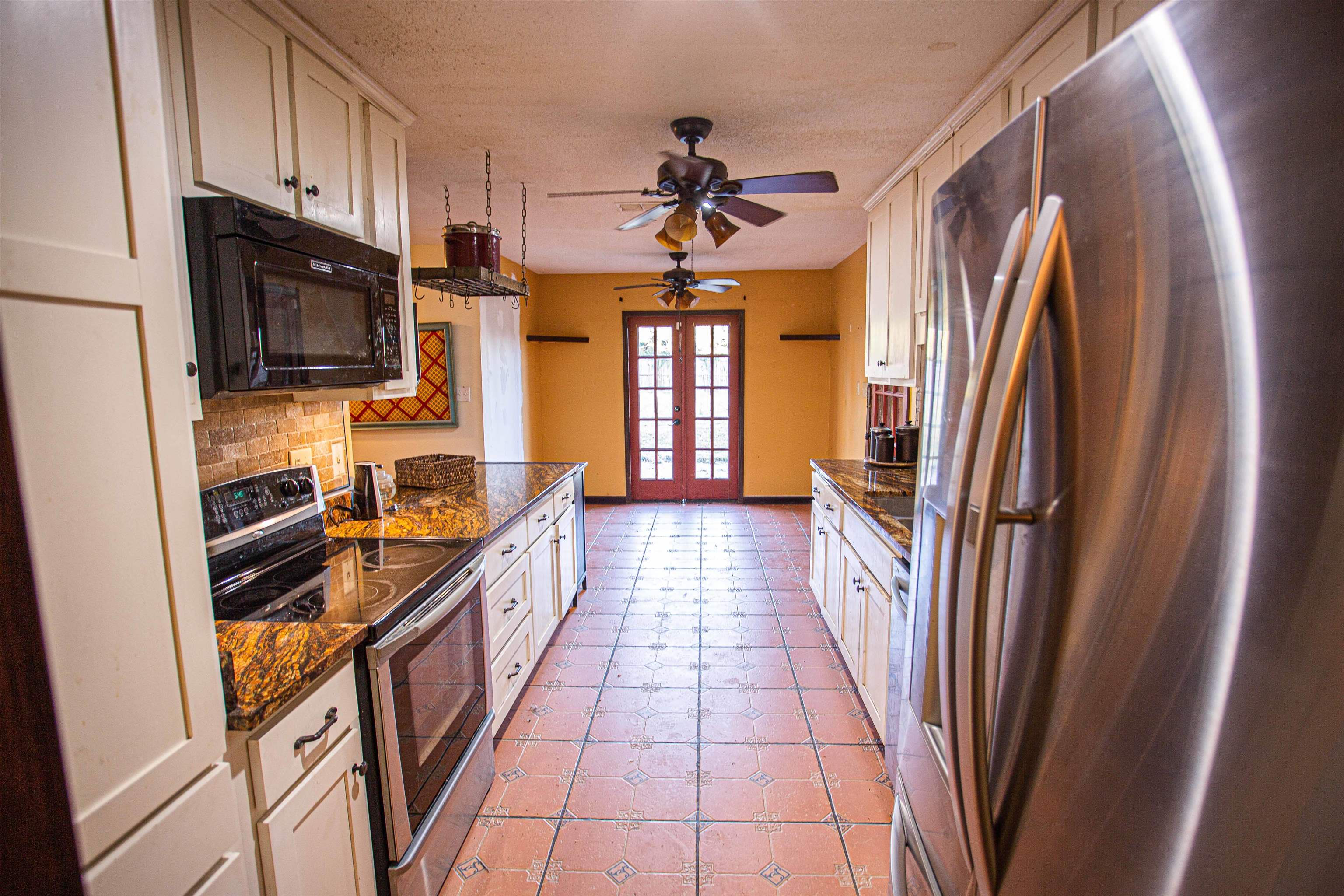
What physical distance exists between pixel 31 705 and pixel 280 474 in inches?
55.9

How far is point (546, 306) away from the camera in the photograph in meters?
6.59

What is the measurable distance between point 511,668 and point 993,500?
230cm

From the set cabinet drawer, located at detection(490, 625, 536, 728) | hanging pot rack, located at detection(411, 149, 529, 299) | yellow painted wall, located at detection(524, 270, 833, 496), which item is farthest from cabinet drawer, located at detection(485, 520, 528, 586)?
yellow painted wall, located at detection(524, 270, 833, 496)

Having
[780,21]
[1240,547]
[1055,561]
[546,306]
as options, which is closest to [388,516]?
[780,21]

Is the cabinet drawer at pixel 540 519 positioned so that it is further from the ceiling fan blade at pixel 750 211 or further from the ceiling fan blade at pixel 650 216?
the ceiling fan blade at pixel 750 211

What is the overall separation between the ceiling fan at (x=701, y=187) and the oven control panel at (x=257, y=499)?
4.88 feet

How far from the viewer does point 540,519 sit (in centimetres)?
296

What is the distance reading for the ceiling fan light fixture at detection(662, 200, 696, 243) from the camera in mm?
2318

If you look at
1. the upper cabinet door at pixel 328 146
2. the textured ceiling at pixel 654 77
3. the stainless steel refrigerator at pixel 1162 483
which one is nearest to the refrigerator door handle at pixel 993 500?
the stainless steel refrigerator at pixel 1162 483

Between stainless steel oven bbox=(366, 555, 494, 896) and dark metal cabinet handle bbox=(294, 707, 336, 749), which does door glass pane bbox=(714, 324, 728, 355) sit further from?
dark metal cabinet handle bbox=(294, 707, 336, 749)

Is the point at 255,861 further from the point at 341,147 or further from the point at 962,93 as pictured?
the point at 962,93

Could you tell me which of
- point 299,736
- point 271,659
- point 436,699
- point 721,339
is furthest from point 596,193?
point 721,339

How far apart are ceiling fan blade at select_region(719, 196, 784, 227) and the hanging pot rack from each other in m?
0.95

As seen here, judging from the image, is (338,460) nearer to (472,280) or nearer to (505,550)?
(505,550)
